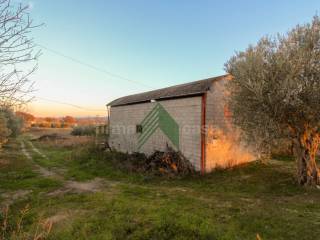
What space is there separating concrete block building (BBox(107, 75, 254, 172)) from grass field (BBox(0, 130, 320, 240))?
1.00 metres

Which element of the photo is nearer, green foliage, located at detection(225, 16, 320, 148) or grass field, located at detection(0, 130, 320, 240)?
grass field, located at detection(0, 130, 320, 240)

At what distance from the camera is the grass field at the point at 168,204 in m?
4.04

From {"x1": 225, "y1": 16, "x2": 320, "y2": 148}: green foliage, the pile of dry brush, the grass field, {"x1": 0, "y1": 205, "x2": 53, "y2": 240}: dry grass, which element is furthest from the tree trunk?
{"x1": 0, "y1": 205, "x2": 53, "y2": 240}: dry grass

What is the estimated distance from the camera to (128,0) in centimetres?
1257

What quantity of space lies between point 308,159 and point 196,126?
4.35 m

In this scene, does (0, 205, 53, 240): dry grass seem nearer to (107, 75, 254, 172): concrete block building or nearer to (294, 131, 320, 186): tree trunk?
(107, 75, 254, 172): concrete block building

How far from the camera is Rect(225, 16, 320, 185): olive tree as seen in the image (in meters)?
6.05

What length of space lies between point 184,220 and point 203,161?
4874 millimetres

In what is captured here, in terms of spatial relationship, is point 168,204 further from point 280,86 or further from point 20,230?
point 280,86

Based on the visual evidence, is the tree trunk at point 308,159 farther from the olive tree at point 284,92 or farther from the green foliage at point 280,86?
the green foliage at point 280,86

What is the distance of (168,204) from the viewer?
18.1 feet

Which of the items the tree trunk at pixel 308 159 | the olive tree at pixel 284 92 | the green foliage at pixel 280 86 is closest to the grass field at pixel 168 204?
the tree trunk at pixel 308 159

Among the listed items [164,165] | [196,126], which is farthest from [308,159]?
[164,165]

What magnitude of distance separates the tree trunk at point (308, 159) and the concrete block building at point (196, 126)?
333 centimetres
